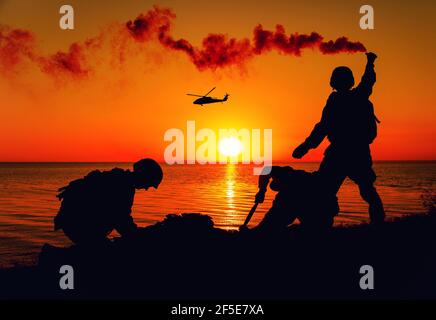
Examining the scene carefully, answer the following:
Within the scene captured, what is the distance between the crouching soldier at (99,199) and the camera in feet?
25.0

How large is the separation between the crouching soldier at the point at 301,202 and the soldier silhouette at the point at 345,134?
0.95 feet

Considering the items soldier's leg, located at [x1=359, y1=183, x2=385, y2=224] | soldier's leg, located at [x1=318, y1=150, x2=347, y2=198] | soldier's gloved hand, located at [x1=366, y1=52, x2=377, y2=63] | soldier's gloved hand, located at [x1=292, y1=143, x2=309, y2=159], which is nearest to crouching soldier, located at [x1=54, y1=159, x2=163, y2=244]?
soldier's gloved hand, located at [x1=292, y1=143, x2=309, y2=159]

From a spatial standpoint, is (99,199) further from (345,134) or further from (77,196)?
(345,134)

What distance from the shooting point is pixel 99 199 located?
25.2 ft

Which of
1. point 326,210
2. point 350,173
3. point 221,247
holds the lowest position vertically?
point 221,247

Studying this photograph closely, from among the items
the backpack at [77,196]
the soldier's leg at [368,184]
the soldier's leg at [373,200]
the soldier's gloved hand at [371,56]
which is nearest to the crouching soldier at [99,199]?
the backpack at [77,196]

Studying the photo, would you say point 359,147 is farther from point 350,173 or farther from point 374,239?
point 374,239

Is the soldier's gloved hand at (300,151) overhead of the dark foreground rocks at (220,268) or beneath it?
overhead

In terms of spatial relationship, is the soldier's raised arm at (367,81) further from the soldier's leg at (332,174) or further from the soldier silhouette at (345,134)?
the soldier's leg at (332,174)
